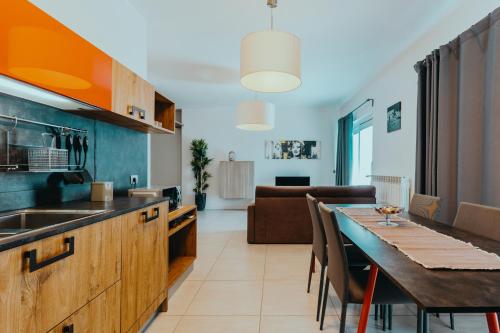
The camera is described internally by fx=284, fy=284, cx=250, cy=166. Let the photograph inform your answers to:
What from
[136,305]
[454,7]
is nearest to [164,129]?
[136,305]

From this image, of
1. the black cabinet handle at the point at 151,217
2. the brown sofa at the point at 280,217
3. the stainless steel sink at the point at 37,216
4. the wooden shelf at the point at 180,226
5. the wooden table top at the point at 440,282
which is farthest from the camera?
the brown sofa at the point at 280,217

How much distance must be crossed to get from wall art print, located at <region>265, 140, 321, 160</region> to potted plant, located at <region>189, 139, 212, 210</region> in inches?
64.0

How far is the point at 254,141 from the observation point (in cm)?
748

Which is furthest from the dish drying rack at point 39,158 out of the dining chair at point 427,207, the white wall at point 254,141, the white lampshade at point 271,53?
the white wall at point 254,141

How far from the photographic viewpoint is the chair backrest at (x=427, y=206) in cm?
222

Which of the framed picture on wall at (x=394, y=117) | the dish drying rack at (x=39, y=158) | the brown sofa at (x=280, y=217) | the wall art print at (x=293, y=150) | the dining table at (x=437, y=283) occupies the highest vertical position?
the framed picture on wall at (x=394, y=117)

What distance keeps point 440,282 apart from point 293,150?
21.6 ft

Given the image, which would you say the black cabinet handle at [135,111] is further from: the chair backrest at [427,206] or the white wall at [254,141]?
the white wall at [254,141]

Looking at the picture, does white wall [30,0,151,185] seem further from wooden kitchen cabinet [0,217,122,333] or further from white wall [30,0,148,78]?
wooden kitchen cabinet [0,217,122,333]

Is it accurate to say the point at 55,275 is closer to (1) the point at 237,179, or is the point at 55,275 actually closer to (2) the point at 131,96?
(2) the point at 131,96

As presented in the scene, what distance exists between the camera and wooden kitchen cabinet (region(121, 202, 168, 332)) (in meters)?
1.58

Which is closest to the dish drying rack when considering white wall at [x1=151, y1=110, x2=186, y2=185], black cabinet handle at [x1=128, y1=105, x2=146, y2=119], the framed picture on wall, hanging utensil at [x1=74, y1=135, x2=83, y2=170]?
hanging utensil at [x1=74, y1=135, x2=83, y2=170]

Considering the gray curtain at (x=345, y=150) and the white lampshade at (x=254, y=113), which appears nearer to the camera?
the white lampshade at (x=254, y=113)

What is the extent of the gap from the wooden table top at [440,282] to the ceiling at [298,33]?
7.89 ft
